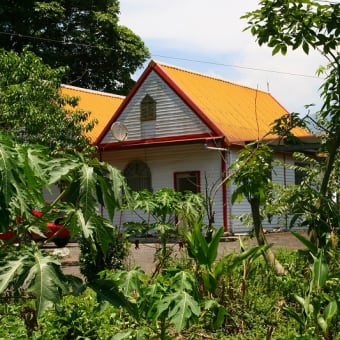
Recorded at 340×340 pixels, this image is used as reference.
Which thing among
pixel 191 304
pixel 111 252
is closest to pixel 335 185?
pixel 111 252

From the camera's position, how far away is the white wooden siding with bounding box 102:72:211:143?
2336 cm

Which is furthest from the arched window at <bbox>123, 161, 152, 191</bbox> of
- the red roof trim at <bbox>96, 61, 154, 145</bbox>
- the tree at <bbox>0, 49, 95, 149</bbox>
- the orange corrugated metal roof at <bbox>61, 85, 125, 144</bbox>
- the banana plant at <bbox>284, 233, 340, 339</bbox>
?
the banana plant at <bbox>284, 233, 340, 339</bbox>

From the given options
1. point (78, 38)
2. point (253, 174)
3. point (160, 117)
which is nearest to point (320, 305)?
point (253, 174)

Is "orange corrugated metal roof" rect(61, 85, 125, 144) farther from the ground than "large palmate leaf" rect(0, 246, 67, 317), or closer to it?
farther from the ground

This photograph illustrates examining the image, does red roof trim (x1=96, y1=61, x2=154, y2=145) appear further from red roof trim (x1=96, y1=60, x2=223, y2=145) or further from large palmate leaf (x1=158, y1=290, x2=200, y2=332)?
large palmate leaf (x1=158, y1=290, x2=200, y2=332)

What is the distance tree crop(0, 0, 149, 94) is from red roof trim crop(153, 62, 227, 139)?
13.1 metres

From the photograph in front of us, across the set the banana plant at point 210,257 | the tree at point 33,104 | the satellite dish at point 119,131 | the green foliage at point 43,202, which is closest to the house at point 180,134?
the satellite dish at point 119,131

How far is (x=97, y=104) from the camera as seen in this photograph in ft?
99.1

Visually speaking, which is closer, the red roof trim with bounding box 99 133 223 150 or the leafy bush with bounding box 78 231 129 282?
the leafy bush with bounding box 78 231 129 282

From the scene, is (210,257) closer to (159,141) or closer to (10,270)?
(10,270)

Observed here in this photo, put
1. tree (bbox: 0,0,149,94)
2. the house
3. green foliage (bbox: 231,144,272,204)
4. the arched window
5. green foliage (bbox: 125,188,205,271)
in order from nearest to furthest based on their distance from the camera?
green foliage (bbox: 125,188,205,271)
green foliage (bbox: 231,144,272,204)
the house
the arched window
tree (bbox: 0,0,149,94)

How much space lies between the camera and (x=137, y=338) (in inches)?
183

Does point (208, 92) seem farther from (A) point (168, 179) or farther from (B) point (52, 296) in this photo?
(B) point (52, 296)

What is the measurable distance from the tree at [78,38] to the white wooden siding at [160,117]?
12.5m
